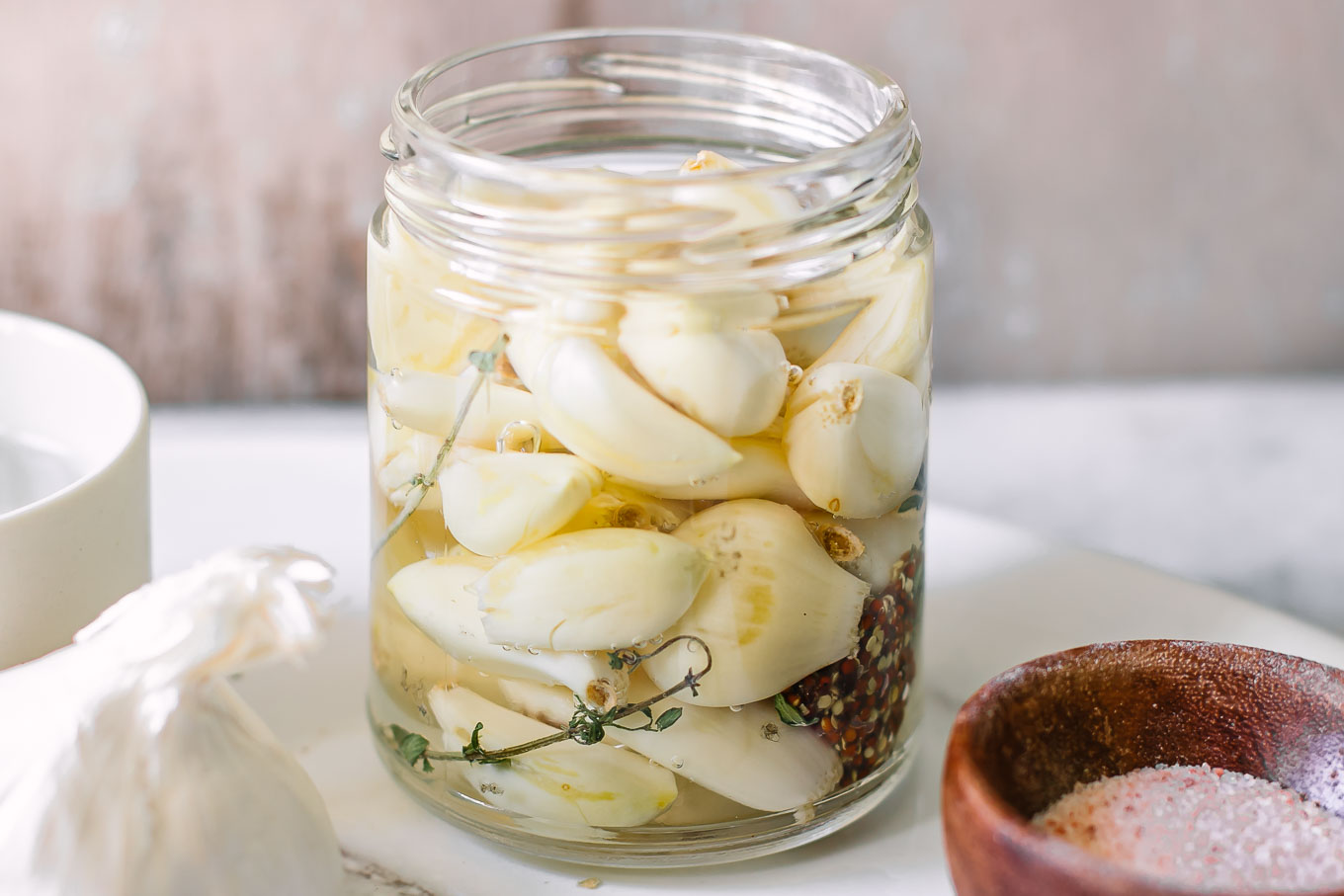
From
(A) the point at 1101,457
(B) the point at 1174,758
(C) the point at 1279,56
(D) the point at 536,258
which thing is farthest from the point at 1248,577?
(D) the point at 536,258

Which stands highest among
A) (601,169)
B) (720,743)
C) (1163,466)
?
(601,169)

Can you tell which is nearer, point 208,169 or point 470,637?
point 470,637

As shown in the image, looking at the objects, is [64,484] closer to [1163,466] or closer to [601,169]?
[601,169]

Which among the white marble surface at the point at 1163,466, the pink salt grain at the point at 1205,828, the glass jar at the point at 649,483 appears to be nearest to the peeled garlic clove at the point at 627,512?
the glass jar at the point at 649,483

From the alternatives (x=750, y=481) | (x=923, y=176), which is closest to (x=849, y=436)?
(x=750, y=481)

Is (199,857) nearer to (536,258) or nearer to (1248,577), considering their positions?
(536,258)

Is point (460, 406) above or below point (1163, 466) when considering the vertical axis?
above

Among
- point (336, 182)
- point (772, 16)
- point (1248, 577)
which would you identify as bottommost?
point (1248, 577)
